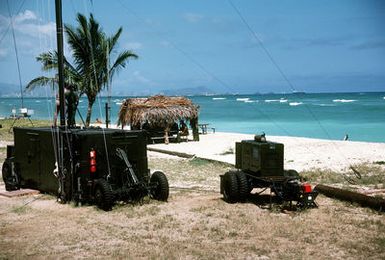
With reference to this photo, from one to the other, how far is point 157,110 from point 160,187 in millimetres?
14435

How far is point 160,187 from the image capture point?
10.4 meters

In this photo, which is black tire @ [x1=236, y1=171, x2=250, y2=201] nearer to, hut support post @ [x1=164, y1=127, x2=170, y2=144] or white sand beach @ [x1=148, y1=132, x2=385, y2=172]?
white sand beach @ [x1=148, y1=132, x2=385, y2=172]

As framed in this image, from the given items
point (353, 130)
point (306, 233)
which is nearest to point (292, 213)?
point (306, 233)

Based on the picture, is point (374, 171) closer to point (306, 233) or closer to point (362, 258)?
point (306, 233)

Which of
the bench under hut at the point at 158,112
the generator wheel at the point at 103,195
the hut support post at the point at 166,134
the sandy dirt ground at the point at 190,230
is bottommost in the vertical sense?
the sandy dirt ground at the point at 190,230

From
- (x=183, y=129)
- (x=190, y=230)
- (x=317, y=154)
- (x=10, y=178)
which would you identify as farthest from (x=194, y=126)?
(x=190, y=230)

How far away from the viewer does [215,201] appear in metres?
10.5

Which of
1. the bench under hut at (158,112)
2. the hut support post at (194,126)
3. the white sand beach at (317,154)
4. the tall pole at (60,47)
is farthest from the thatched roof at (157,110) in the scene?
the tall pole at (60,47)

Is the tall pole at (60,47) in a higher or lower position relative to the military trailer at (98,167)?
higher

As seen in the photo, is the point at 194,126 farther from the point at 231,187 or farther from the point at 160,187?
the point at 231,187

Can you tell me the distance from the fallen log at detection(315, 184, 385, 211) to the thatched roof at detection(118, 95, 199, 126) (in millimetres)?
14258

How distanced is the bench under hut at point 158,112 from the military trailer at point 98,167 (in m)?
13.2

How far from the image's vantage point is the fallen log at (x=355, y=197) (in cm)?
926

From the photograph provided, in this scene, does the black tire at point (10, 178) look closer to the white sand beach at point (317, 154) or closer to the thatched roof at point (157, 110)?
the white sand beach at point (317, 154)
